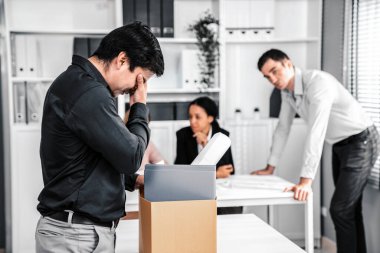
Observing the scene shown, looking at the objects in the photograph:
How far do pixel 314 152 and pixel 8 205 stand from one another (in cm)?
245

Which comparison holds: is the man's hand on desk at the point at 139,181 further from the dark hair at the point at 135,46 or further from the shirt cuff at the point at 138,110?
A: the dark hair at the point at 135,46

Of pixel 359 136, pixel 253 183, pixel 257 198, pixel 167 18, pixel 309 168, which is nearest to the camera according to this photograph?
pixel 257 198

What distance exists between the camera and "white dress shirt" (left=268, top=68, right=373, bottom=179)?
111 inches

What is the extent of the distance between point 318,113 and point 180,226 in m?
1.62

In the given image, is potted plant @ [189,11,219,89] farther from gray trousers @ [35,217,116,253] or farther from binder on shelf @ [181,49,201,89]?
gray trousers @ [35,217,116,253]

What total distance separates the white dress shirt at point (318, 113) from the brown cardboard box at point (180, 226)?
140 centimetres

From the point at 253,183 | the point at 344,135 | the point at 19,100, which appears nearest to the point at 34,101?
the point at 19,100

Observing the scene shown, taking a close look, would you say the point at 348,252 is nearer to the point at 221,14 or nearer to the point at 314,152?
the point at 314,152

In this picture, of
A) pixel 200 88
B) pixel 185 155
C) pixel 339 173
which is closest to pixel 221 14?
pixel 200 88

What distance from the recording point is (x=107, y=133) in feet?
4.22

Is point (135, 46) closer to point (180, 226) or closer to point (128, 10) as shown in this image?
point (180, 226)

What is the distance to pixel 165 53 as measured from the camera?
4.18 metres

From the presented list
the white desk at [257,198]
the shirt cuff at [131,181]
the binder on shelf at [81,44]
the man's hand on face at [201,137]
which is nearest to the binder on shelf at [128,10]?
the binder on shelf at [81,44]

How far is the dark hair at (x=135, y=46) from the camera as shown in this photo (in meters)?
1.36
